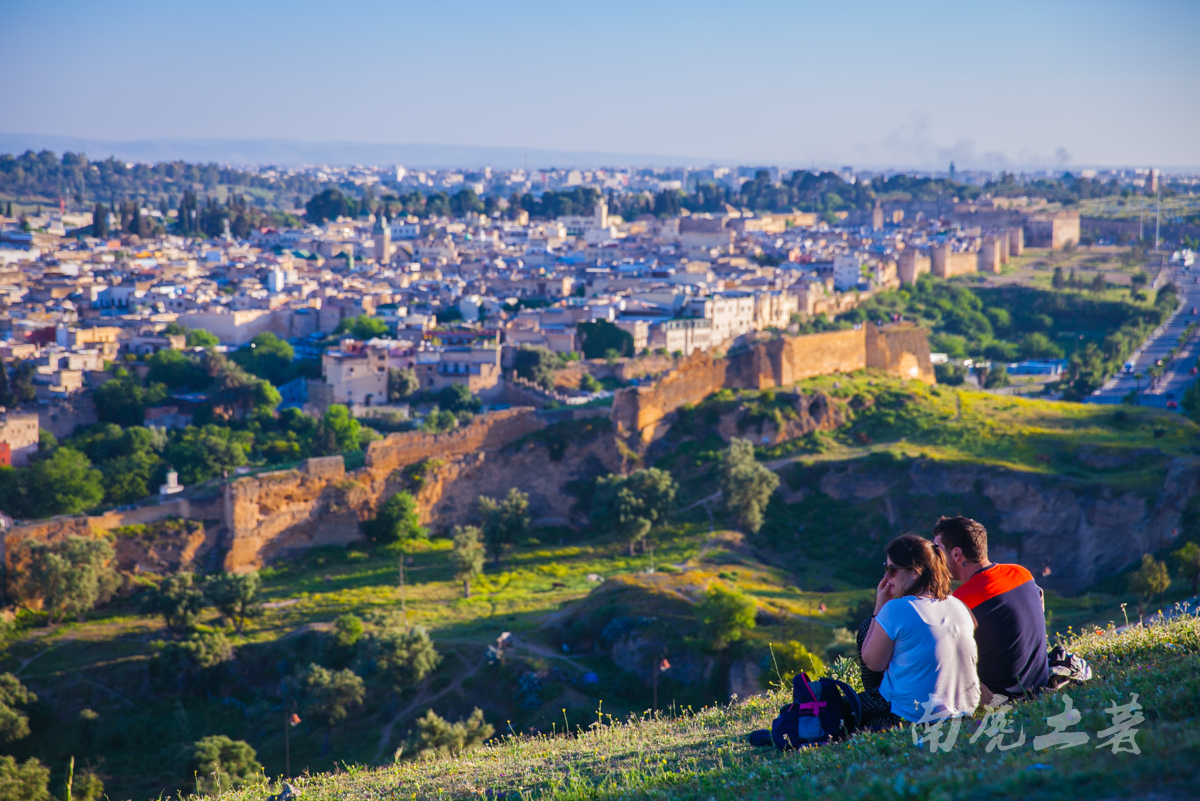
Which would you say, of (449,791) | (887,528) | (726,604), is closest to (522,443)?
(887,528)

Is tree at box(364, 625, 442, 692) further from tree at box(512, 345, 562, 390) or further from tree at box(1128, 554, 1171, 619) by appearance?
tree at box(512, 345, 562, 390)

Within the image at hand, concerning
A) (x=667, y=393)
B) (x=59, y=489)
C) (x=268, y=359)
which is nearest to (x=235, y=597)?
(x=59, y=489)

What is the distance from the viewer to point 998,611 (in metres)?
4.90

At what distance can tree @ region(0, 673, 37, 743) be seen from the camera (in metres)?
15.1

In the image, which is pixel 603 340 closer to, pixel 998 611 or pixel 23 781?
pixel 23 781

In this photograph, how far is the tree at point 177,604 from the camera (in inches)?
716

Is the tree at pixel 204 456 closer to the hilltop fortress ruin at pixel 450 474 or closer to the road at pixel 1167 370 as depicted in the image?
the hilltop fortress ruin at pixel 450 474

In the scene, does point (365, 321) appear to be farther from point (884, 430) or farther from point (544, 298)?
point (884, 430)

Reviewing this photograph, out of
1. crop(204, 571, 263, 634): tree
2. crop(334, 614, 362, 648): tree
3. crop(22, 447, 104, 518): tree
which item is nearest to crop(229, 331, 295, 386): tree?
crop(22, 447, 104, 518): tree

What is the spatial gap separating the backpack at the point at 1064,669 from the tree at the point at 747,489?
54.5ft

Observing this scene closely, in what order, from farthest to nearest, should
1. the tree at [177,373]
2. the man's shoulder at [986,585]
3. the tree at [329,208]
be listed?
1. the tree at [329,208]
2. the tree at [177,373]
3. the man's shoulder at [986,585]

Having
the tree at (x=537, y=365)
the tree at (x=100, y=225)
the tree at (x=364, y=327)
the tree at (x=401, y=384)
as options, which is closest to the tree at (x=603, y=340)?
the tree at (x=537, y=365)

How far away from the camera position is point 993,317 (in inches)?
1924

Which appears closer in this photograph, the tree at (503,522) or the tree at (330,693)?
the tree at (330,693)
